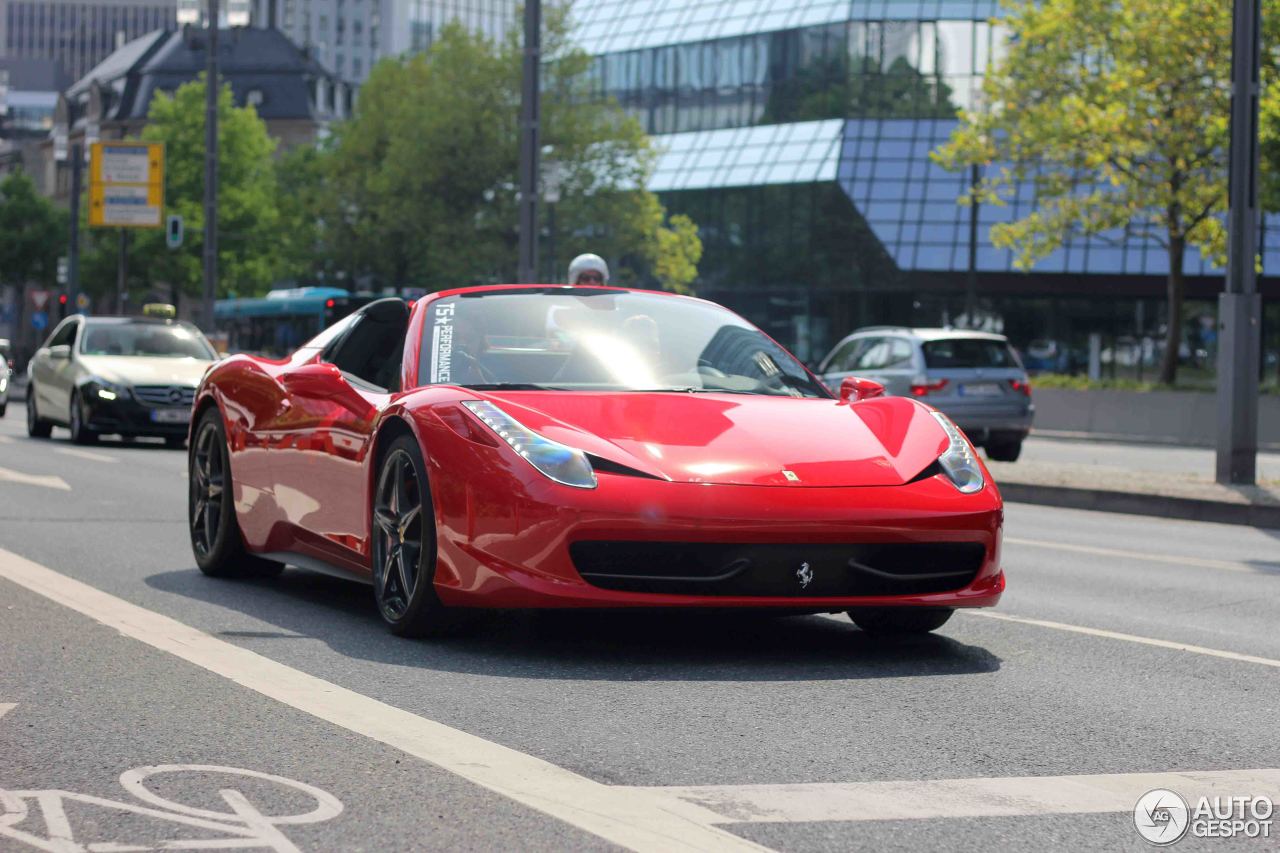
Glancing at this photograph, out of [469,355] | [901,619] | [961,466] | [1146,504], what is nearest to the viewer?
[961,466]

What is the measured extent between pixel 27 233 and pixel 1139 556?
95.0 meters

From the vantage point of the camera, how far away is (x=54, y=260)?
101688 millimetres

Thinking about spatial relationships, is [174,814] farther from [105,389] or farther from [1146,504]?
[105,389]

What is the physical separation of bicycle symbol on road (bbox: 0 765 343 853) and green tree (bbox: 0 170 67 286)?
99.4m

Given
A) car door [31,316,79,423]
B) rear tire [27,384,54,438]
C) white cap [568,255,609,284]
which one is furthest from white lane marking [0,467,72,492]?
rear tire [27,384,54,438]

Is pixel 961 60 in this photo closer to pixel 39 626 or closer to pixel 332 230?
pixel 332 230

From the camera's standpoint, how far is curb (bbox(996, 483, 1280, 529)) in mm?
15875

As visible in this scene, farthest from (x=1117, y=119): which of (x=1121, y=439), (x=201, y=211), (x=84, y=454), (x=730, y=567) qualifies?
(x=201, y=211)

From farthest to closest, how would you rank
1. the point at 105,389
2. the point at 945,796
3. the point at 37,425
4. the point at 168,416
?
the point at 37,425
the point at 105,389
the point at 168,416
the point at 945,796

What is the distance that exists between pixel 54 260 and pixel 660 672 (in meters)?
99.5

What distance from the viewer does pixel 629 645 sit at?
7.27 meters

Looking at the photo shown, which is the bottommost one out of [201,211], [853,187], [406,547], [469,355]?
[406,547]

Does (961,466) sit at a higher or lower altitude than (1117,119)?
lower

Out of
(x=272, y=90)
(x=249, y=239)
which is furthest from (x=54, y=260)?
(x=249, y=239)
